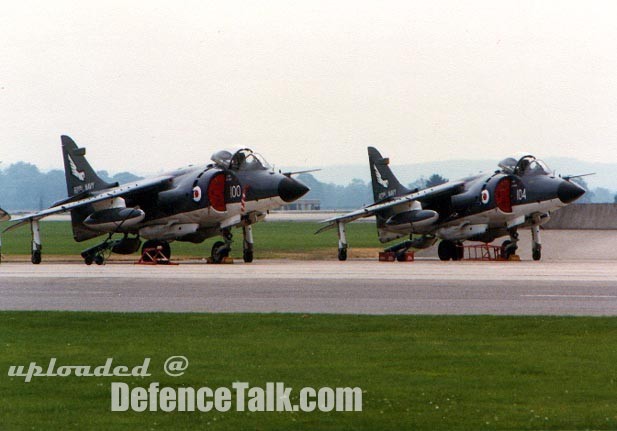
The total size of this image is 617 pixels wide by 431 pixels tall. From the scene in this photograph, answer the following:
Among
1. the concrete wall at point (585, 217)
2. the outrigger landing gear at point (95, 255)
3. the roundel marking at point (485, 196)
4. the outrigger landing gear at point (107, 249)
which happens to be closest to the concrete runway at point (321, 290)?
the outrigger landing gear at point (95, 255)

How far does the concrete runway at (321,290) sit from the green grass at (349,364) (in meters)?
1.95

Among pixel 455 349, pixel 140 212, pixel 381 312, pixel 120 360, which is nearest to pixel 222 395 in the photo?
pixel 120 360

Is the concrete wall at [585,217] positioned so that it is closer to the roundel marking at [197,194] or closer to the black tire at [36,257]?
the roundel marking at [197,194]

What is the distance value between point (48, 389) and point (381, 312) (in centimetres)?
819

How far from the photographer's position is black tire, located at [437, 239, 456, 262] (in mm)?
42062

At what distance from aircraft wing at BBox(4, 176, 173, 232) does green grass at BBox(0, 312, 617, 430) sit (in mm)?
19681

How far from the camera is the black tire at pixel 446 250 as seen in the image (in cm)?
4206

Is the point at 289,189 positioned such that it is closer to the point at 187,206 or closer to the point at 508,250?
the point at 187,206

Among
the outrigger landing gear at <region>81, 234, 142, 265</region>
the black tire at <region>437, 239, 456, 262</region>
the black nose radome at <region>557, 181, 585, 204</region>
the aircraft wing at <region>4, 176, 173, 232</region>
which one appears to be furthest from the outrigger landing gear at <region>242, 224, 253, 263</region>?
the black nose radome at <region>557, 181, 585, 204</region>

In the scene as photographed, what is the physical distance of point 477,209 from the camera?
4081 centimetres

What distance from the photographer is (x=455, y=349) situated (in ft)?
43.9

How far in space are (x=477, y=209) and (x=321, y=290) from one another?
1879 centimetres

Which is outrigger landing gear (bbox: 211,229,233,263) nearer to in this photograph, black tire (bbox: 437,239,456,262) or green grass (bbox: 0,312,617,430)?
black tire (bbox: 437,239,456,262)

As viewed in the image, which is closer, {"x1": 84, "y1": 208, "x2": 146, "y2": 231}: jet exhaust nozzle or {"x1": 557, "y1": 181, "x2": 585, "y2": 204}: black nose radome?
{"x1": 84, "y1": 208, "x2": 146, "y2": 231}: jet exhaust nozzle
